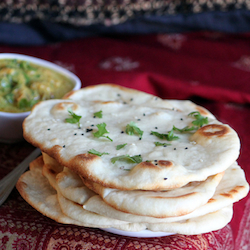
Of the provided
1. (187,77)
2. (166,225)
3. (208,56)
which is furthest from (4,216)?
(208,56)

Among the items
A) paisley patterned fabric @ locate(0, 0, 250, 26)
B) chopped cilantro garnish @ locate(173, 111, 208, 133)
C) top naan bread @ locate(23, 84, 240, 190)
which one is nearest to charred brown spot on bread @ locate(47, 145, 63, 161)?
top naan bread @ locate(23, 84, 240, 190)

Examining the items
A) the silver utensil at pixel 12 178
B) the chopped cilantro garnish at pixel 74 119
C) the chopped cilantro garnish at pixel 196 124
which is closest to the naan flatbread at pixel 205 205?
the chopped cilantro garnish at pixel 196 124

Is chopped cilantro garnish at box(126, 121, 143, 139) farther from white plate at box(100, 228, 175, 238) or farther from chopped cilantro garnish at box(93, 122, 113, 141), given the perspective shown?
white plate at box(100, 228, 175, 238)

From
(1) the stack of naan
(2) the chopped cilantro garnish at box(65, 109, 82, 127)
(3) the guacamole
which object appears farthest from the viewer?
(3) the guacamole

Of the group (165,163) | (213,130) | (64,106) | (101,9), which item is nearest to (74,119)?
(64,106)

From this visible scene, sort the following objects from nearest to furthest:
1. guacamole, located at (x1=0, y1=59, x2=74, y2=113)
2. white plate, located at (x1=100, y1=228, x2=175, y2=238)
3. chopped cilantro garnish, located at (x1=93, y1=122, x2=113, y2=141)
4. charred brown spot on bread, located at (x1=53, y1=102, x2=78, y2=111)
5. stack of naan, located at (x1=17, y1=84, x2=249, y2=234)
Answer: stack of naan, located at (x1=17, y1=84, x2=249, y2=234) → white plate, located at (x1=100, y1=228, x2=175, y2=238) → chopped cilantro garnish, located at (x1=93, y1=122, x2=113, y2=141) → charred brown spot on bread, located at (x1=53, y1=102, x2=78, y2=111) → guacamole, located at (x1=0, y1=59, x2=74, y2=113)

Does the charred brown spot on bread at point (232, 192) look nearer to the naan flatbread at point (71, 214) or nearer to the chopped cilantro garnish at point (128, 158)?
the naan flatbread at point (71, 214)

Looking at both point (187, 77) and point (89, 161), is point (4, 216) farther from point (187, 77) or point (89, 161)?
point (187, 77)
